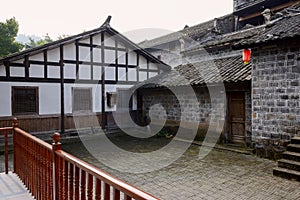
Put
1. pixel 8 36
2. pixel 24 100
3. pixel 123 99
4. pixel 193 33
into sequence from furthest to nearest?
pixel 8 36 → pixel 193 33 → pixel 123 99 → pixel 24 100

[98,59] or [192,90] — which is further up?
[98,59]

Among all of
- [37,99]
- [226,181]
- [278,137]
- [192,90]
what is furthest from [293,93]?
[37,99]

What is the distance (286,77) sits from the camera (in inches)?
264

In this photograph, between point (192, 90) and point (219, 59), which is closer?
point (192, 90)

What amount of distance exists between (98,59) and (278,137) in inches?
326

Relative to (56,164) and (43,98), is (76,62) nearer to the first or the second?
(43,98)

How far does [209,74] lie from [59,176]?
27.0 ft

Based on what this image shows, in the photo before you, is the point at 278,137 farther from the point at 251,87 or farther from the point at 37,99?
the point at 37,99

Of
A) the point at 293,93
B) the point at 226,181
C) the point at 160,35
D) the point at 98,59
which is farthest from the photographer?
the point at 160,35

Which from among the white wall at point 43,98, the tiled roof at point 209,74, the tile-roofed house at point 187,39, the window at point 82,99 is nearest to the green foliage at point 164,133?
the tiled roof at point 209,74

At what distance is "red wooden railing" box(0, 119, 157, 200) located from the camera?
1.83 m

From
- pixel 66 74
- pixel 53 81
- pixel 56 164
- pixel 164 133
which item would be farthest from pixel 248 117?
pixel 53 81

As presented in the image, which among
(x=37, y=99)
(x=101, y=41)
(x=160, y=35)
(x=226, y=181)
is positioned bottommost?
(x=226, y=181)

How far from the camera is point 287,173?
5.42m
